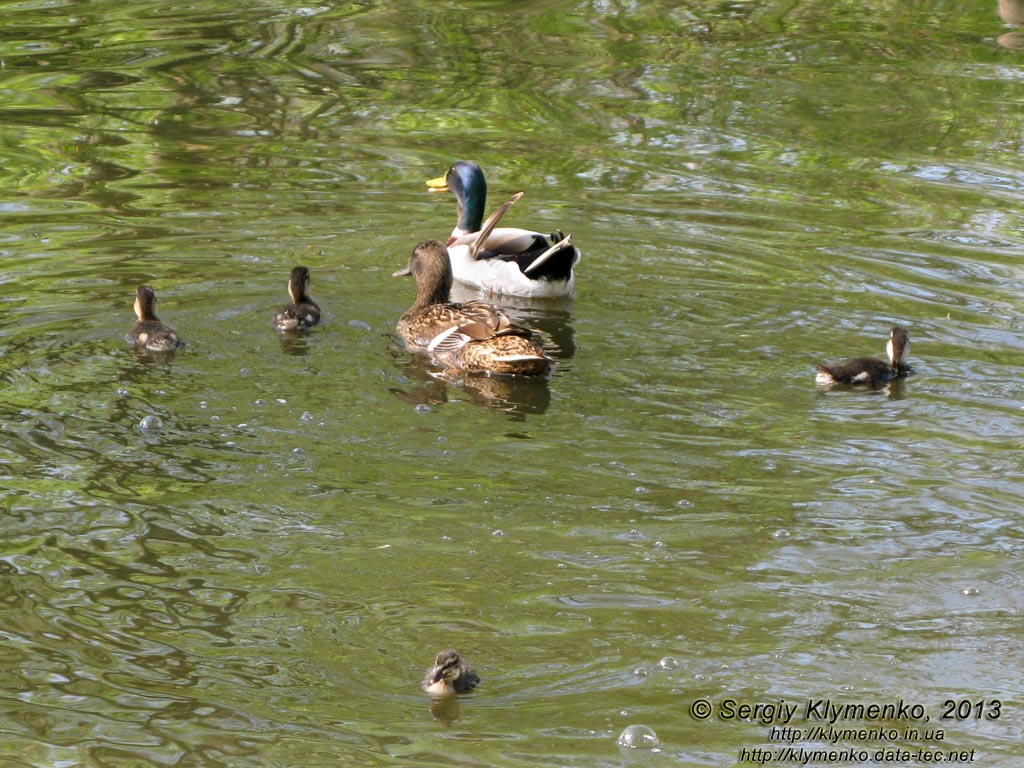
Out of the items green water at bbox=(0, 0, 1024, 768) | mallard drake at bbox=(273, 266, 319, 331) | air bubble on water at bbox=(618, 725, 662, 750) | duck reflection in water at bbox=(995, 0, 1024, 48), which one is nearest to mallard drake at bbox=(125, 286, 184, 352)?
green water at bbox=(0, 0, 1024, 768)

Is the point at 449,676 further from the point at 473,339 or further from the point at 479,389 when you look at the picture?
the point at 473,339

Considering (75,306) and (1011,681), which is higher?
(1011,681)

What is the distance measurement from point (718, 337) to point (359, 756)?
5.05 meters

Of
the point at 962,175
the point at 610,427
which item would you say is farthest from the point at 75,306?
the point at 962,175

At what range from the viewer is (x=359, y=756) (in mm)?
5098

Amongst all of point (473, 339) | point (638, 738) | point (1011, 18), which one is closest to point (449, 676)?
point (638, 738)

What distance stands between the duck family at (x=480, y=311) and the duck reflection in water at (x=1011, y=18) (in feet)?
27.6

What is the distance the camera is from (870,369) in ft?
28.6

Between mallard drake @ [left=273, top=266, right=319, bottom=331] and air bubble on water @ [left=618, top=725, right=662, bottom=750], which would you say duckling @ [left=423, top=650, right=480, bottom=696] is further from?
mallard drake @ [left=273, top=266, right=319, bottom=331]

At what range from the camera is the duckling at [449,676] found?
5348mm

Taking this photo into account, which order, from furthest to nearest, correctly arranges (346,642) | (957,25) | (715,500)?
(957,25) → (715,500) → (346,642)

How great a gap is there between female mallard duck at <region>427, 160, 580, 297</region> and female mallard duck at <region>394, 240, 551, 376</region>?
963 millimetres

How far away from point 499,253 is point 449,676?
6.72 metres

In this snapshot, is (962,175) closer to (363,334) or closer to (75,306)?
(363,334)
